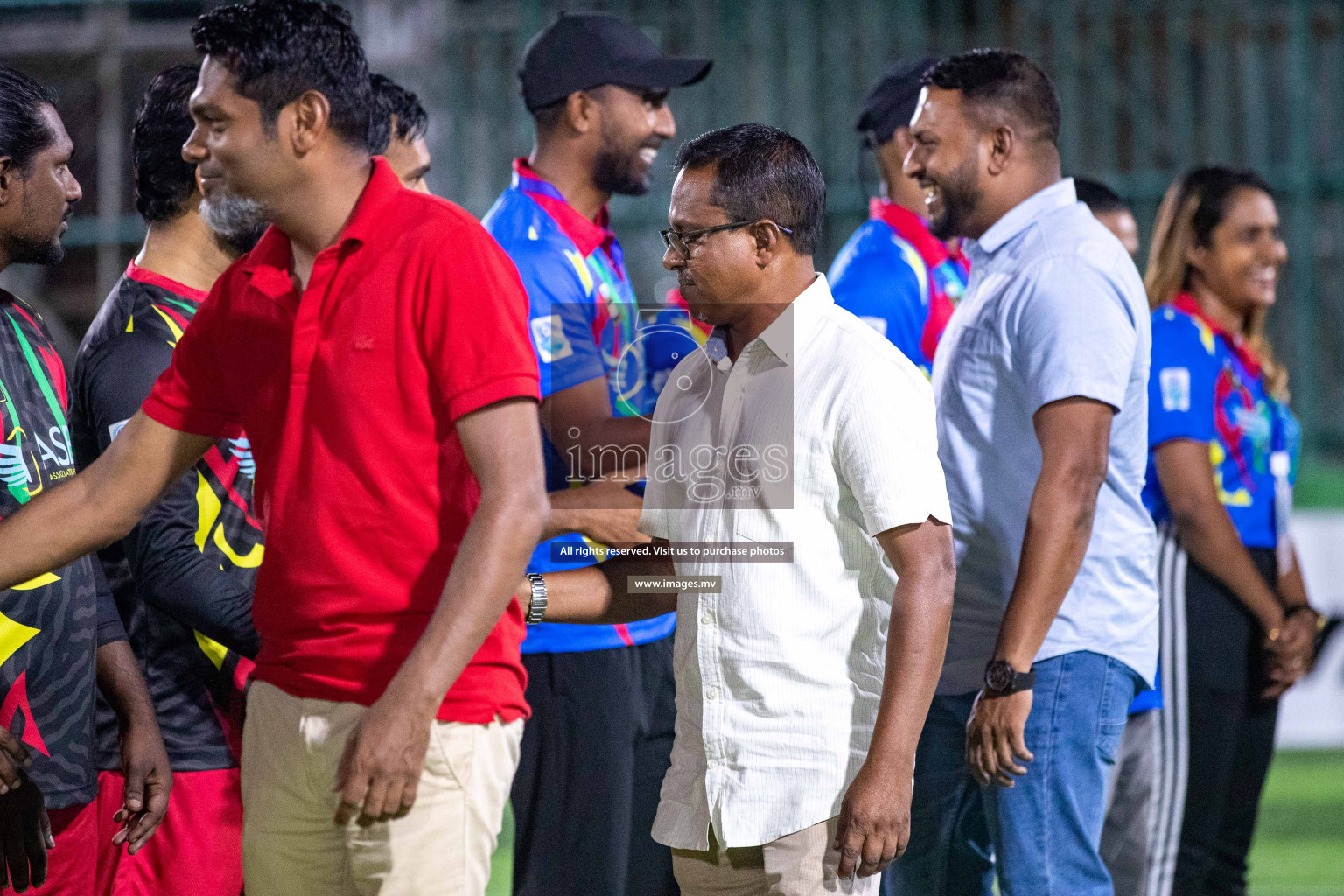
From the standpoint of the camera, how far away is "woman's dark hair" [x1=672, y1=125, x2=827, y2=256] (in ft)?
7.23

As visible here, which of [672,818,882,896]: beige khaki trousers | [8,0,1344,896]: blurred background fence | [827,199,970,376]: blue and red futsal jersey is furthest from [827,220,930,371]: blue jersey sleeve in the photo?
[8,0,1344,896]: blurred background fence

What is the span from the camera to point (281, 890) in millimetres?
1888

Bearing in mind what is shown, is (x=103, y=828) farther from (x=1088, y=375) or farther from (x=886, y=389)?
(x=1088, y=375)

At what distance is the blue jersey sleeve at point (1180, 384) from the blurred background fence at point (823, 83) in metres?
3.71

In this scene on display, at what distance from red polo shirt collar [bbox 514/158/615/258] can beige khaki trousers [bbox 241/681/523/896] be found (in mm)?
1498

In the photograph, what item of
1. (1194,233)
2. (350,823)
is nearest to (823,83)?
(1194,233)

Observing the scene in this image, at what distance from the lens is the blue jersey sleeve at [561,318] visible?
2914 millimetres

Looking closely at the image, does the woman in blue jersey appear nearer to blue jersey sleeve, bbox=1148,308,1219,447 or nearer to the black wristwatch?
blue jersey sleeve, bbox=1148,308,1219,447

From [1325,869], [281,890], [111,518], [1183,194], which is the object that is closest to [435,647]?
[281,890]

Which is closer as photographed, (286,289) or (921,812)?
(286,289)

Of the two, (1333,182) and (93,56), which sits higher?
(93,56)

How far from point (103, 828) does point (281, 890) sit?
965 mm

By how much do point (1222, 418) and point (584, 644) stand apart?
1892 millimetres

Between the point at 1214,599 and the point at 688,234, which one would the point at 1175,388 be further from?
the point at 688,234
